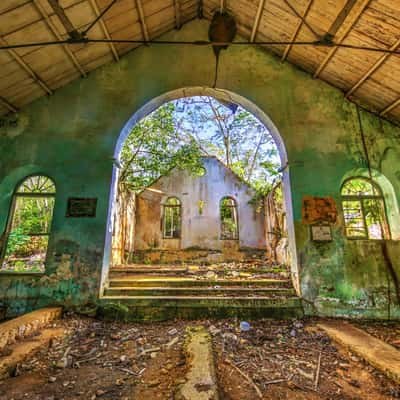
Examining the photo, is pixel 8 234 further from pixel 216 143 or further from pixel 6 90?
pixel 216 143

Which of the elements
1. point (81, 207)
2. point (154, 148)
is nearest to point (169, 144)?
point (154, 148)

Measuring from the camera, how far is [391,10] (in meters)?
3.24

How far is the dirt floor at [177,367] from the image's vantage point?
81.0 inches

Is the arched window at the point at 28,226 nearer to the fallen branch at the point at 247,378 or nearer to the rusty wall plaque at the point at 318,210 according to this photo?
the fallen branch at the point at 247,378

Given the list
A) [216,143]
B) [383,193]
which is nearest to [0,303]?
[383,193]

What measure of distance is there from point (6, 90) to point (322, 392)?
20.3 feet

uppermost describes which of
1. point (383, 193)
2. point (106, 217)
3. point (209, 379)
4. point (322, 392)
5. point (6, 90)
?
point (6, 90)

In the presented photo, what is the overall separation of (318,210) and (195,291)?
271 cm

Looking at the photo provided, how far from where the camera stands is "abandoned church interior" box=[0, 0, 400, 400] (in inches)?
121

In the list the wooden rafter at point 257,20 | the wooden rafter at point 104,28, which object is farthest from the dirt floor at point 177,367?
the wooden rafter at point 257,20

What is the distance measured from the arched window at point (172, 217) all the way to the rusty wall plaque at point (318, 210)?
7.23 m

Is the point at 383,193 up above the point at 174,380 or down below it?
above

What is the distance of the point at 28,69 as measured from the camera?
4.09 metres

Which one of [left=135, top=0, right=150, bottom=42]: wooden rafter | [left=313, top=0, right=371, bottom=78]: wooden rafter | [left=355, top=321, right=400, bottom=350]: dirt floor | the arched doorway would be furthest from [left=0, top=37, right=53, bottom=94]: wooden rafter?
[left=355, top=321, right=400, bottom=350]: dirt floor
